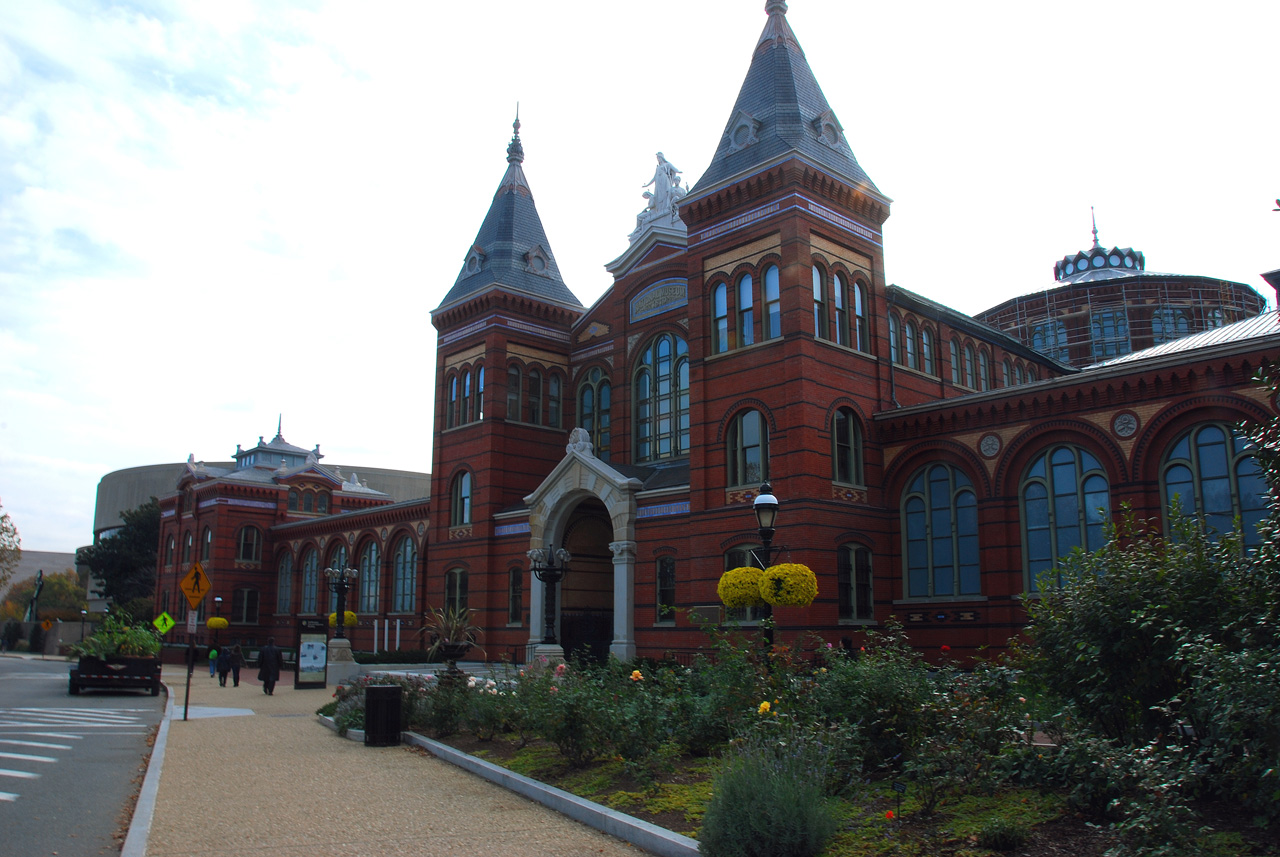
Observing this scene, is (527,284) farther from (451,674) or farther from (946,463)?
(451,674)

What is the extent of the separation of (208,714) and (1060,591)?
19675mm

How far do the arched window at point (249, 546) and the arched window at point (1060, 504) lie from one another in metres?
50.5

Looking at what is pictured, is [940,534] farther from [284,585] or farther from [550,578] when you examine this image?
[284,585]

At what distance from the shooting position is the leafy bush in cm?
732

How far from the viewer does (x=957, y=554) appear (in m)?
25.3

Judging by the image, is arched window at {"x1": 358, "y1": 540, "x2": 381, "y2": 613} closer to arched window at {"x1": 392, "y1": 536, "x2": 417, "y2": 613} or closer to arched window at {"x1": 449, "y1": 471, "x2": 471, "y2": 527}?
arched window at {"x1": 392, "y1": 536, "x2": 417, "y2": 613}

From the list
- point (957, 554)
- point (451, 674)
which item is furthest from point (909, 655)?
point (957, 554)

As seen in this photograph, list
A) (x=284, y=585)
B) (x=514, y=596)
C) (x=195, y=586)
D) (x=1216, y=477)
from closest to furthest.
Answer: (x=195, y=586)
(x=1216, y=477)
(x=514, y=596)
(x=284, y=585)

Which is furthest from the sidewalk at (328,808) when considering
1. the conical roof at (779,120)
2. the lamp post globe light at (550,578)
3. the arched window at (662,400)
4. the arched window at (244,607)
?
the arched window at (244,607)

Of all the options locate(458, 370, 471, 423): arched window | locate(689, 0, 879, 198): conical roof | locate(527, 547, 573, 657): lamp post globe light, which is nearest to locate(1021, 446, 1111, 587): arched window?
locate(689, 0, 879, 198): conical roof

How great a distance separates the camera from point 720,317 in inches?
1114

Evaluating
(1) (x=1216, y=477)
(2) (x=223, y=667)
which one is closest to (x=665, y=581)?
(1) (x=1216, y=477)

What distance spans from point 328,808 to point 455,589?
88.5 ft

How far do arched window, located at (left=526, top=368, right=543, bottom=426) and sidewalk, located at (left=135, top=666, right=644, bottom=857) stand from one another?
71.1 ft
